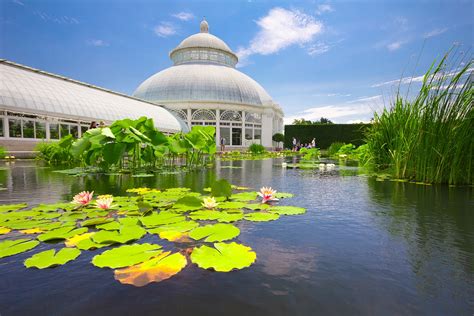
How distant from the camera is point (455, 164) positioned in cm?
360

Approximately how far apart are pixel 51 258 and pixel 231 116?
28.3 meters

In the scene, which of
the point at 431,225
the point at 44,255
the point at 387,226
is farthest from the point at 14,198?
the point at 431,225

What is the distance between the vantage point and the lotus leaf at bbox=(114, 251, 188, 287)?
3.26 feet

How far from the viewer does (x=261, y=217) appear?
187cm

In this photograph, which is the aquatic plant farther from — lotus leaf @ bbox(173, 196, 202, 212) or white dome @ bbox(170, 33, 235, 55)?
white dome @ bbox(170, 33, 235, 55)

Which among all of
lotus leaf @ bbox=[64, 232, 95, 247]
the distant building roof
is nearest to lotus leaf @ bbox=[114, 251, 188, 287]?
lotus leaf @ bbox=[64, 232, 95, 247]

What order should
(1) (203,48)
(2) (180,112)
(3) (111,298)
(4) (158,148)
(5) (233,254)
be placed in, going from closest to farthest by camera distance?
(3) (111,298) < (5) (233,254) < (4) (158,148) < (2) (180,112) < (1) (203,48)

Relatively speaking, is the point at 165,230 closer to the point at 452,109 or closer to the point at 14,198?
the point at 14,198

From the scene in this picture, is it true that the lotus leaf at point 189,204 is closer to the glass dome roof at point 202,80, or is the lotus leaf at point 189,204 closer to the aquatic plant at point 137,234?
the aquatic plant at point 137,234

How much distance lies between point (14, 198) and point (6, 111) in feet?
40.3

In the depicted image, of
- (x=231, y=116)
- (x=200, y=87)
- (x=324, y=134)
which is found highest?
(x=200, y=87)

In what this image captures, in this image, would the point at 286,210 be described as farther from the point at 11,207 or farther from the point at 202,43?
the point at 202,43

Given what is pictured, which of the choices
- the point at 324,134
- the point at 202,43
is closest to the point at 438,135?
the point at 324,134

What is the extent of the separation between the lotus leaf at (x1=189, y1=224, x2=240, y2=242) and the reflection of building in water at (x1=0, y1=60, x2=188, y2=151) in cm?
1327
